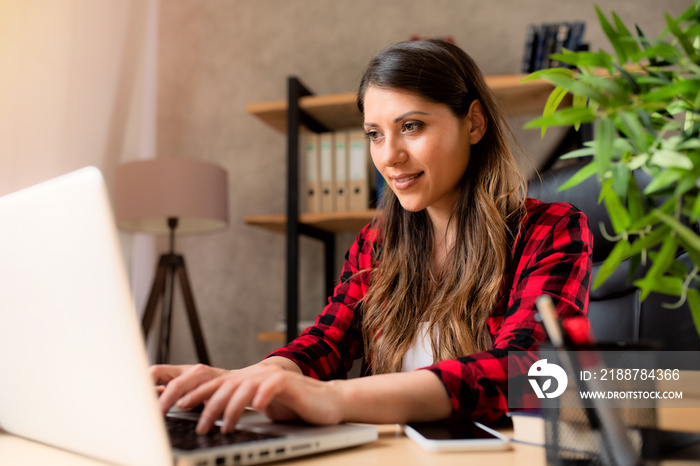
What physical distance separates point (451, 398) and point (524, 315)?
0.25 m

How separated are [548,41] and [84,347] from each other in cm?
219

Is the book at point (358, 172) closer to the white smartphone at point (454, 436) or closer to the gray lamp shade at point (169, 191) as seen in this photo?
the gray lamp shade at point (169, 191)

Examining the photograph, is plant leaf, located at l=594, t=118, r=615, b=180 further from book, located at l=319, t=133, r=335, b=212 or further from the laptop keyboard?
book, located at l=319, t=133, r=335, b=212

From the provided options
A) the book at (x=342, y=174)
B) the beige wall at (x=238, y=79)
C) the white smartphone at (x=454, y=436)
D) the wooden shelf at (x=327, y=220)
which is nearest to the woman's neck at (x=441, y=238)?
the white smartphone at (x=454, y=436)

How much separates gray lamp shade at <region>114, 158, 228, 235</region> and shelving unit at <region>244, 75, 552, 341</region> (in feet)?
0.66

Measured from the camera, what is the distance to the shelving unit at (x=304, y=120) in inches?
86.6

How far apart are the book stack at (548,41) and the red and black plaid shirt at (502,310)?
1.27 meters

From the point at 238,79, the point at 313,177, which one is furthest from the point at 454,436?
the point at 238,79

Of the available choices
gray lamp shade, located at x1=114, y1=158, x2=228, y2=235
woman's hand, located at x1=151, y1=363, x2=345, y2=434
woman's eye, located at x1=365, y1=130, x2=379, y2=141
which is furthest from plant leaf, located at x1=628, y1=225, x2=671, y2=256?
gray lamp shade, located at x1=114, y1=158, x2=228, y2=235

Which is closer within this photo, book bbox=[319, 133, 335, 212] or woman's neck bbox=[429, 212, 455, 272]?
woman's neck bbox=[429, 212, 455, 272]

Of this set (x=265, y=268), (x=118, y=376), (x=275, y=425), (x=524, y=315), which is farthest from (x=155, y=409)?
(x=265, y=268)

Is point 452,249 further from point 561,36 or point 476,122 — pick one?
point 561,36

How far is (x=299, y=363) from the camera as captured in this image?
3.34 feet

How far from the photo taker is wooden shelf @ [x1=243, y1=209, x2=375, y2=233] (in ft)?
7.29
